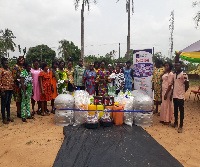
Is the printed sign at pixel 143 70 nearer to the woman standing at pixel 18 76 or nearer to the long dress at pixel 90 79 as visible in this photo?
the long dress at pixel 90 79

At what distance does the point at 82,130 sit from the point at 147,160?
75.2 inches

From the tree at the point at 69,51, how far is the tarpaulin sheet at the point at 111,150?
113ft

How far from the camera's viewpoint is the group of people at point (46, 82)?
515 cm

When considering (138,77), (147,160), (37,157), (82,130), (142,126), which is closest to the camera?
(147,160)

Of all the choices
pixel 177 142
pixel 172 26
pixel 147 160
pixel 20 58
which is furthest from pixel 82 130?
pixel 172 26

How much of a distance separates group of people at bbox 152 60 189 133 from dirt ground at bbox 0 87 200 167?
345mm

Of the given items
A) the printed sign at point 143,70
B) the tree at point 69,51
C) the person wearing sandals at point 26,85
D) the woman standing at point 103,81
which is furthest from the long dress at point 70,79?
the tree at point 69,51

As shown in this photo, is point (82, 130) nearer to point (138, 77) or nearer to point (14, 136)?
point (14, 136)

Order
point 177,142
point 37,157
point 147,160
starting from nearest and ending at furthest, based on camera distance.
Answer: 1. point 147,160
2. point 37,157
3. point 177,142

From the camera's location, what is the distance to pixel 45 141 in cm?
407

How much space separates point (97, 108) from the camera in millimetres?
5141

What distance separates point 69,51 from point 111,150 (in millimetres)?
36392

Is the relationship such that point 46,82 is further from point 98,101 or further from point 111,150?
point 111,150

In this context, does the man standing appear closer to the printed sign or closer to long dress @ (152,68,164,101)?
the printed sign
